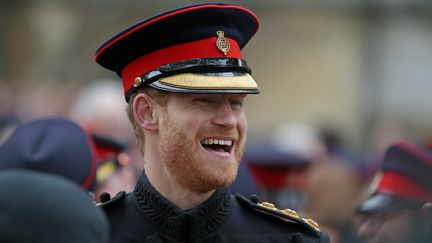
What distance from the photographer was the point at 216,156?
15.3 ft

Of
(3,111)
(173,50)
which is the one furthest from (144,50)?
(3,111)

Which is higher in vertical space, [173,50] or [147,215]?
[173,50]

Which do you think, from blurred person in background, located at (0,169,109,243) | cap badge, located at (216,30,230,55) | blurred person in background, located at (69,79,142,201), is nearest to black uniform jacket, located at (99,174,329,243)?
cap badge, located at (216,30,230,55)

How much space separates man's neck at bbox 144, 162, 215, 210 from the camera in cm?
473

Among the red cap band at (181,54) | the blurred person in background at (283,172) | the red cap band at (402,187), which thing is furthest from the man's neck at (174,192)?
the blurred person in background at (283,172)

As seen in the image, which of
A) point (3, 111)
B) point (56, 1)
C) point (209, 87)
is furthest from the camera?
point (56, 1)

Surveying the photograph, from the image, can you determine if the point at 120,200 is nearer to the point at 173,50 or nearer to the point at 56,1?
the point at 173,50

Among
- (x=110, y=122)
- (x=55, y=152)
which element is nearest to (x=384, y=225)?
(x=55, y=152)

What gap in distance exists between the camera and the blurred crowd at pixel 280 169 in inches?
209

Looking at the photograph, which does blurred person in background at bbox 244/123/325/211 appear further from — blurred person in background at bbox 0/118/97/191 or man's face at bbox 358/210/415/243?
man's face at bbox 358/210/415/243

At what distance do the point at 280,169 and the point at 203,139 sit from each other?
23.1ft

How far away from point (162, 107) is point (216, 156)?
32 cm

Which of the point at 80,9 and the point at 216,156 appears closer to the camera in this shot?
the point at 216,156

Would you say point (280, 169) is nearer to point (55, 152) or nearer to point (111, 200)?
point (55, 152)
